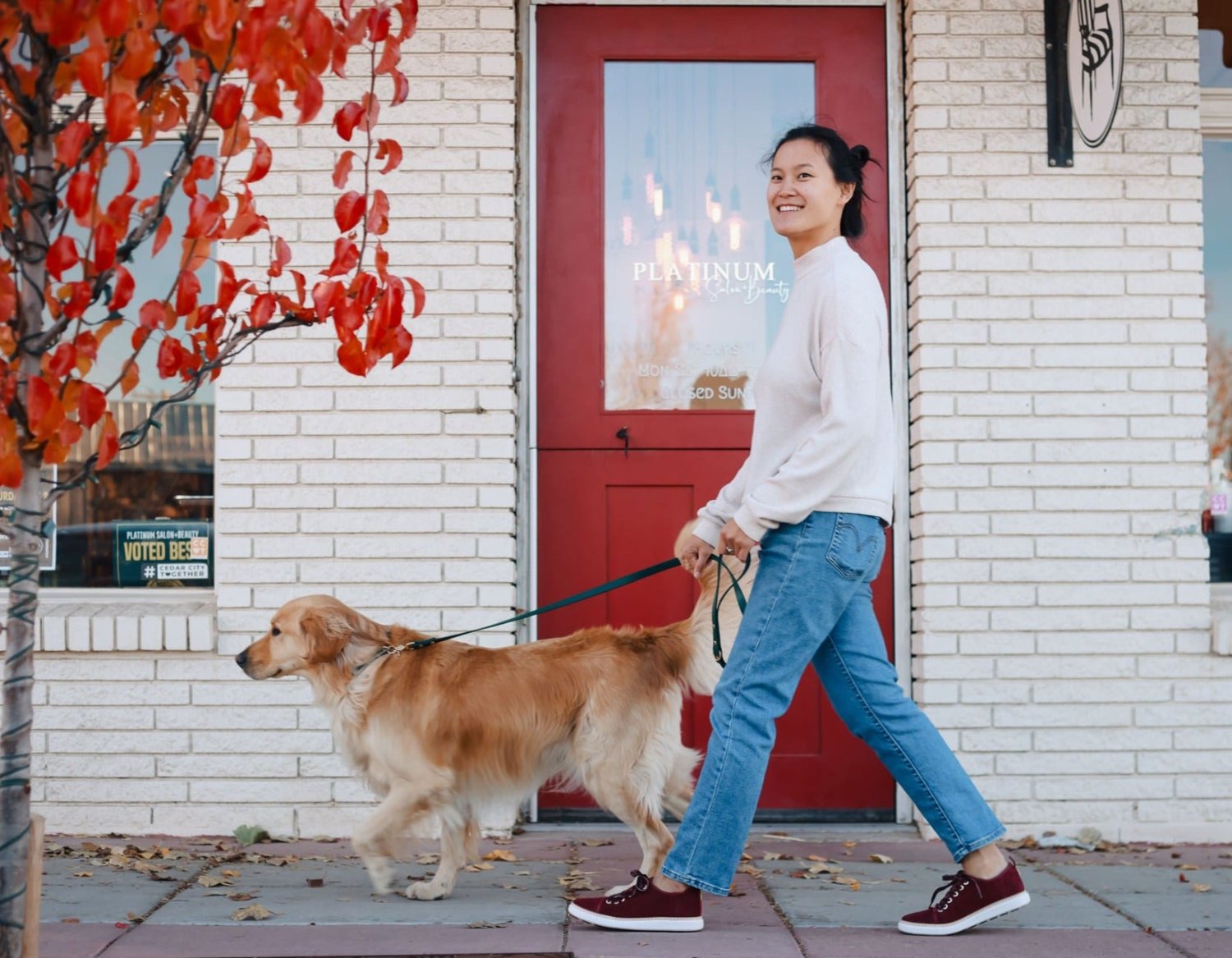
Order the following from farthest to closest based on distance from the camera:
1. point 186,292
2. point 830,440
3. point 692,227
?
point 692,227 < point 830,440 < point 186,292

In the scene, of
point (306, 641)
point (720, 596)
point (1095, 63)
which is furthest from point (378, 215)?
point (1095, 63)

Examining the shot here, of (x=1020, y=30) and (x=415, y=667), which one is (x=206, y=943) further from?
(x=1020, y=30)

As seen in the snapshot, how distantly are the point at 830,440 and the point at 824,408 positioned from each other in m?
0.10

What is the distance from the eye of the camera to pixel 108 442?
2504 mm

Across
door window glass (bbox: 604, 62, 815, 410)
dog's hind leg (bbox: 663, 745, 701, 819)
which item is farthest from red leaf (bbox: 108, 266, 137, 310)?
door window glass (bbox: 604, 62, 815, 410)

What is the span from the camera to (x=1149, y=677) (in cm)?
502

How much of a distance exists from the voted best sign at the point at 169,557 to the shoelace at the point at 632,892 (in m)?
2.48

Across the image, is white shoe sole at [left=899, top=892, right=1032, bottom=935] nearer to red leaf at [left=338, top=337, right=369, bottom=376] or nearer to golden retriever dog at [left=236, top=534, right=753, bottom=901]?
golden retriever dog at [left=236, top=534, right=753, bottom=901]

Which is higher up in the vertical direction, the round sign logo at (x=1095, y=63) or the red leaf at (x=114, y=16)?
the round sign logo at (x=1095, y=63)

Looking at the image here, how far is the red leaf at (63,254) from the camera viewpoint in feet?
7.87

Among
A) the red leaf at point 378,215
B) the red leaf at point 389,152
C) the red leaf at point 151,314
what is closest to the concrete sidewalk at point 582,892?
the red leaf at point 151,314

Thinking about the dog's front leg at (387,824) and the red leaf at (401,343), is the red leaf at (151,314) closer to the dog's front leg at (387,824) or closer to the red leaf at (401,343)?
the red leaf at (401,343)

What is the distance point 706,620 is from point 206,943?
1.64m

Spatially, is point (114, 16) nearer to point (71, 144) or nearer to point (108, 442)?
point (71, 144)
